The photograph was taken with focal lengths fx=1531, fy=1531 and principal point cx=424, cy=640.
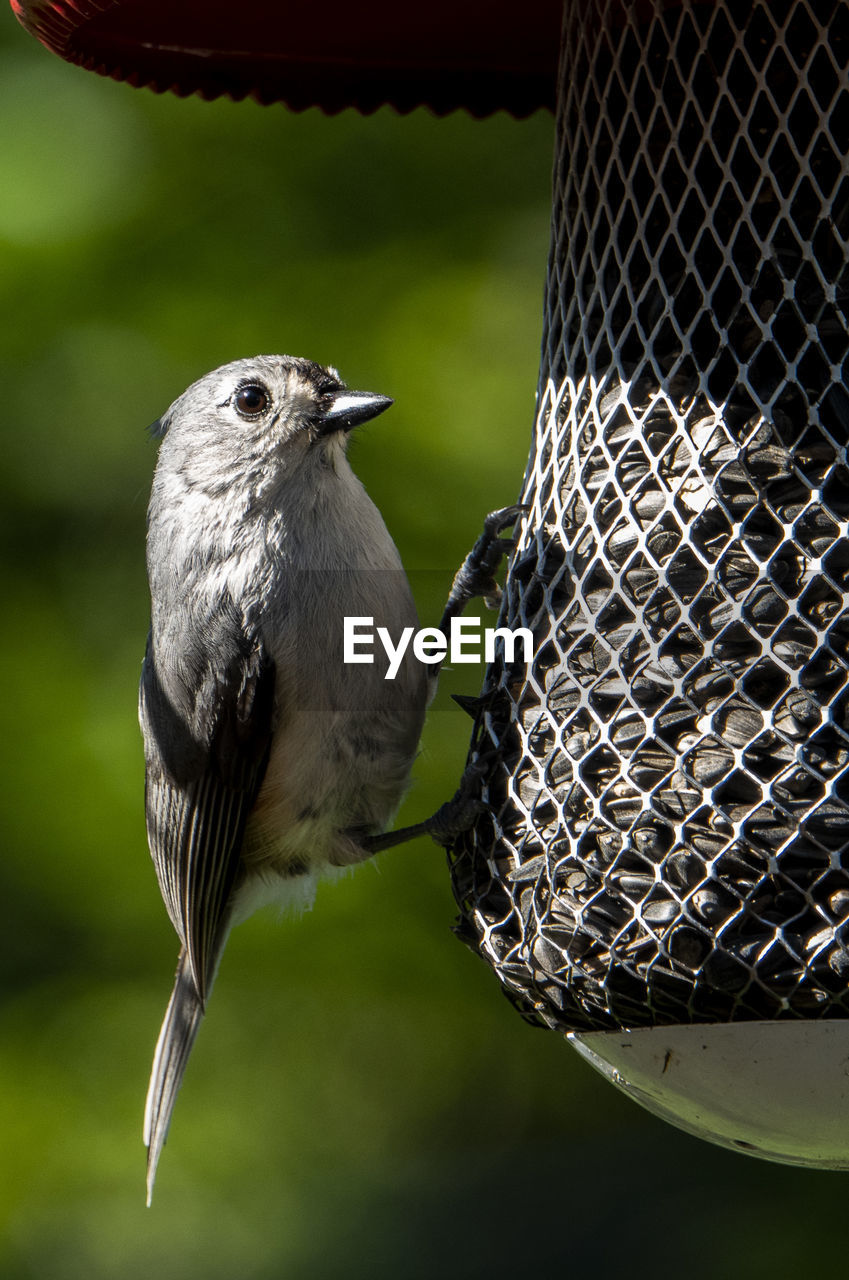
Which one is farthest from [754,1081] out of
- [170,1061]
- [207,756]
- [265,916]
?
[265,916]

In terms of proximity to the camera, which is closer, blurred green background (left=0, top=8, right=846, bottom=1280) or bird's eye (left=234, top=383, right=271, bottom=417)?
bird's eye (left=234, top=383, right=271, bottom=417)

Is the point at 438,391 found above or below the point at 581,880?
above

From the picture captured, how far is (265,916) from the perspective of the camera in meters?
4.78

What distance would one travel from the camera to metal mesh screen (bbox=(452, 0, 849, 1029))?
2338mm

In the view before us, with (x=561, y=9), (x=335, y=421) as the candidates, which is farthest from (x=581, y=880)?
(x=561, y=9)

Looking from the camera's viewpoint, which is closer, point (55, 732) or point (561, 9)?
point (561, 9)

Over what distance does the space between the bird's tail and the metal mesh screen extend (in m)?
1.17

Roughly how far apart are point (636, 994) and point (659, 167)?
4.62 feet

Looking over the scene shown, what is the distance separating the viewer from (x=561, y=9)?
3.17 m

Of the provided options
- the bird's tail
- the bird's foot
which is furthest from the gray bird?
the bird's tail

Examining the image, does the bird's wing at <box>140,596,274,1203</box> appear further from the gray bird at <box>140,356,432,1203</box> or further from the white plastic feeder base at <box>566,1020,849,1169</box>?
the white plastic feeder base at <box>566,1020,849,1169</box>

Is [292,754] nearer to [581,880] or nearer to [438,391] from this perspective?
[581,880]

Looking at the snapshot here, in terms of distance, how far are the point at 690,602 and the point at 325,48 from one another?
4.98 ft

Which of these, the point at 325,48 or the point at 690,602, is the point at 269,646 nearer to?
the point at 690,602
